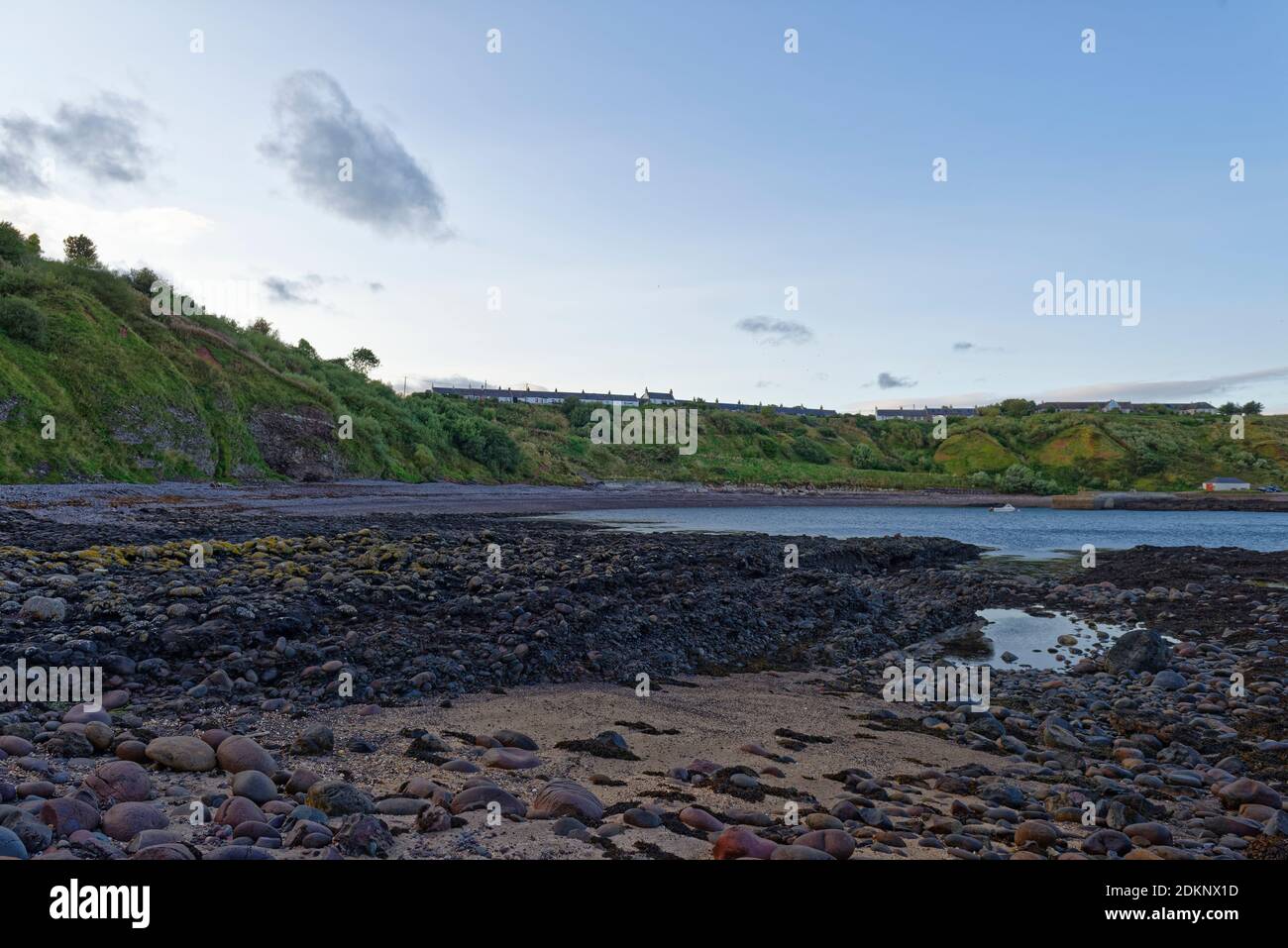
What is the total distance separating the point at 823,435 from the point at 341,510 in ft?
343

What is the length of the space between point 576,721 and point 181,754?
3278 millimetres

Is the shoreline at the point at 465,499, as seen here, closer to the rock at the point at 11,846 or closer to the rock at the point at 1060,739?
the rock at the point at 11,846

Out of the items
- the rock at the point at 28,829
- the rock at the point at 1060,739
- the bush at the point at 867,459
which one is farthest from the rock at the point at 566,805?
the bush at the point at 867,459

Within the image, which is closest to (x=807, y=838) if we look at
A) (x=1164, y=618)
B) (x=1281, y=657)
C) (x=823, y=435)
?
(x=1281, y=657)

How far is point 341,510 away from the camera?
96.8 feet

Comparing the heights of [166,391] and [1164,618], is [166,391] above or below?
above

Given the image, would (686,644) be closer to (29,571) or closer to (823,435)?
(29,571)

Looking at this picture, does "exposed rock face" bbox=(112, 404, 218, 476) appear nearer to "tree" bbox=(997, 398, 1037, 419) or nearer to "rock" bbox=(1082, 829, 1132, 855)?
"rock" bbox=(1082, 829, 1132, 855)

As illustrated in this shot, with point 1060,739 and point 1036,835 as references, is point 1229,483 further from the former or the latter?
point 1036,835

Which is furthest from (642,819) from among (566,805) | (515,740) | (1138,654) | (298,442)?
(298,442)

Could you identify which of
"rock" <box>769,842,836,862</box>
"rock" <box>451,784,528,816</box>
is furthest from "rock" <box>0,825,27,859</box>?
"rock" <box>769,842,836,862</box>

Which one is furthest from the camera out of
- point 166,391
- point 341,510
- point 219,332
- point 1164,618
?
point 219,332

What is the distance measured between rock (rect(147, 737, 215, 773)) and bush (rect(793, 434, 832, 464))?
108 m

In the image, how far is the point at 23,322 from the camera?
33.4m
